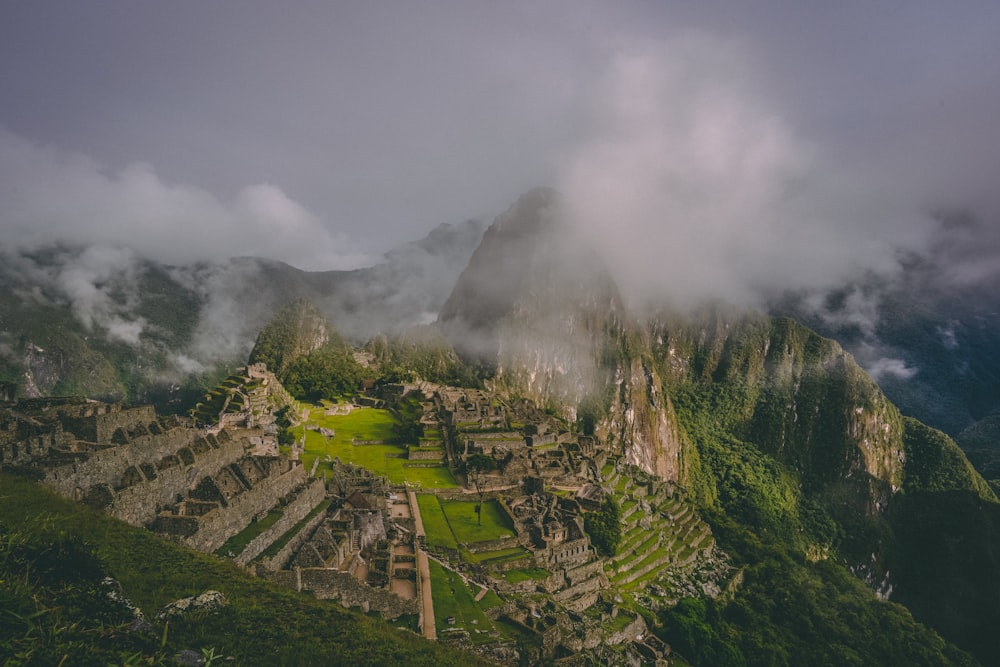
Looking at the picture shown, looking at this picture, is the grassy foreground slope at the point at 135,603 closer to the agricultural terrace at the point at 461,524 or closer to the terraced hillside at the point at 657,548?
the agricultural terrace at the point at 461,524

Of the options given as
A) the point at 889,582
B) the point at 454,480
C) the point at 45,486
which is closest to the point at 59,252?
the point at 454,480

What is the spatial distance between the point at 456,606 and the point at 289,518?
351 inches

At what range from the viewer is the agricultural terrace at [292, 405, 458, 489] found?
4075 centimetres

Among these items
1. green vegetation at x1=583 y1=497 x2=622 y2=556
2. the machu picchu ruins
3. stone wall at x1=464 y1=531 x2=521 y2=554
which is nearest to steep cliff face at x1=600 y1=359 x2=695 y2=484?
the machu picchu ruins

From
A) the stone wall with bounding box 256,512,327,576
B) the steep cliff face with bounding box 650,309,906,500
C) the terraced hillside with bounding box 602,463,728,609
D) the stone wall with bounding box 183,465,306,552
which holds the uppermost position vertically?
the steep cliff face with bounding box 650,309,906,500

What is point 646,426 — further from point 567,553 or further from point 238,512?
point 238,512

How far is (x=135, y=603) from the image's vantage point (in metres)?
10.0

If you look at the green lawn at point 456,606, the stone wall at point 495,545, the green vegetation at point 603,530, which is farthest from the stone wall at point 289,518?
the green vegetation at point 603,530

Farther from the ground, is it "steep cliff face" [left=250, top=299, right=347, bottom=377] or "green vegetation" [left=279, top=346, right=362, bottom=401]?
"steep cliff face" [left=250, top=299, right=347, bottom=377]

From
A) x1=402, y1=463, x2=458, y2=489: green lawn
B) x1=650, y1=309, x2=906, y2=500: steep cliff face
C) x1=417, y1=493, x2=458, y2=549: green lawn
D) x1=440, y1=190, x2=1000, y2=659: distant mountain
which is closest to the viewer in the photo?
x1=417, y1=493, x2=458, y2=549: green lawn

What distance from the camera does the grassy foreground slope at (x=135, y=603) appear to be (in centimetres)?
555

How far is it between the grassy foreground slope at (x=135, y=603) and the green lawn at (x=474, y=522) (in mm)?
18860

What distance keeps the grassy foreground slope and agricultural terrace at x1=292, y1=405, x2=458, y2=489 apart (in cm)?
2175

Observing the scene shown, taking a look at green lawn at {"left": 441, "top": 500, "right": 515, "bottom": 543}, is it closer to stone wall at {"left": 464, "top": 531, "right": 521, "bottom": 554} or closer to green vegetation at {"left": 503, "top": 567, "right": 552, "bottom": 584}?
stone wall at {"left": 464, "top": 531, "right": 521, "bottom": 554}
